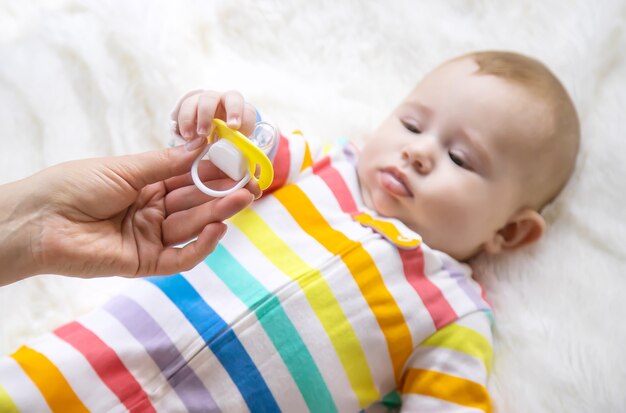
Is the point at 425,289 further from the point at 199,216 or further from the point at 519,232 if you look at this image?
the point at 199,216

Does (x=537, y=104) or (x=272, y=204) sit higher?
(x=537, y=104)

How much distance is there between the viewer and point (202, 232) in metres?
1.00

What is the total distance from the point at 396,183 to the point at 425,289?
0.69 feet

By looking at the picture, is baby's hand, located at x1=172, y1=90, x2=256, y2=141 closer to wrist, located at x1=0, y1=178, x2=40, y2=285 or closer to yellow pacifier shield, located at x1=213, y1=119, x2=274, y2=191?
yellow pacifier shield, located at x1=213, y1=119, x2=274, y2=191

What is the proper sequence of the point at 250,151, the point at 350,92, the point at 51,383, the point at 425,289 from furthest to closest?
1. the point at 350,92
2. the point at 425,289
3. the point at 51,383
4. the point at 250,151

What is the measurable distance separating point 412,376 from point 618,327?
410 mm

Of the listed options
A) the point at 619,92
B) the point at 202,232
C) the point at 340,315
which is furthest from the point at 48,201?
the point at 619,92

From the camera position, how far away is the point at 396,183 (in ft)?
4.30

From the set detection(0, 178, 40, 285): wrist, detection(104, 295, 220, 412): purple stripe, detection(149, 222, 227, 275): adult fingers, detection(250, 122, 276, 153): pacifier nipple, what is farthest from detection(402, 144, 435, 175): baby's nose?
detection(0, 178, 40, 285): wrist

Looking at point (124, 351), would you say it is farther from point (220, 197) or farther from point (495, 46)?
point (495, 46)

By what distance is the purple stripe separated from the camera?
112cm

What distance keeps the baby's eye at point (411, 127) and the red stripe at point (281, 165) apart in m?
0.25

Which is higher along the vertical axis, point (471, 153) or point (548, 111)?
point (548, 111)

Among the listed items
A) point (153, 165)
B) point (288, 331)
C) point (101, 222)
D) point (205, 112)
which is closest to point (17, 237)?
point (101, 222)
